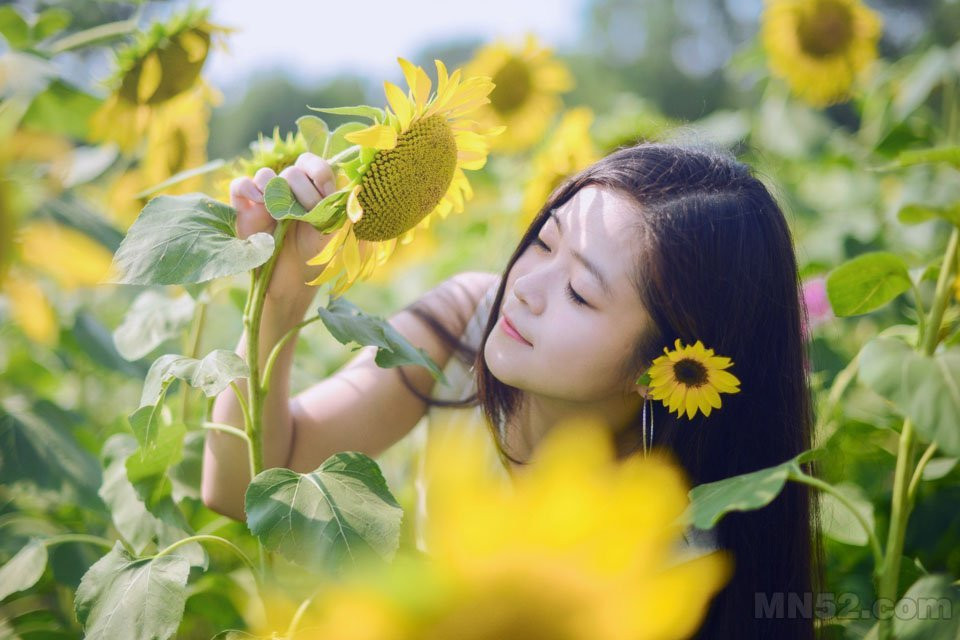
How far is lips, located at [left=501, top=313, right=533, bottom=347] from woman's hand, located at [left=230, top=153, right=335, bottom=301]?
154 mm

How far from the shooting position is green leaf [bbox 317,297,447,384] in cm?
60

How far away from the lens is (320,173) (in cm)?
60

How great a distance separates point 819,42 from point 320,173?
1.46 meters

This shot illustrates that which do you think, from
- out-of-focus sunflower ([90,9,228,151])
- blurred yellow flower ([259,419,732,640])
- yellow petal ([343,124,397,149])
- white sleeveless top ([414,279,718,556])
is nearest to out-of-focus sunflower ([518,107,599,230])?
white sleeveless top ([414,279,718,556])

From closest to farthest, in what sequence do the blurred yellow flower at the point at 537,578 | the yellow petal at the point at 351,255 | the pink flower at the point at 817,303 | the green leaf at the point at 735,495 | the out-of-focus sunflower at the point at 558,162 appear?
the blurred yellow flower at the point at 537,578
the green leaf at the point at 735,495
the yellow petal at the point at 351,255
the pink flower at the point at 817,303
the out-of-focus sunflower at the point at 558,162

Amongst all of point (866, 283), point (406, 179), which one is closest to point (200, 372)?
point (406, 179)

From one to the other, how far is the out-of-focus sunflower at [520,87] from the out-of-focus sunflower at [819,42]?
1.38 feet

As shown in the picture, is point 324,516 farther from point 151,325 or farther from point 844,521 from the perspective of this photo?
point 844,521

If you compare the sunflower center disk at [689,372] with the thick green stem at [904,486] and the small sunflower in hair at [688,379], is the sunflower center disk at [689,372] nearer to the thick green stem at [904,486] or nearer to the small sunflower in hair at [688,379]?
the small sunflower in hair at [688,379]

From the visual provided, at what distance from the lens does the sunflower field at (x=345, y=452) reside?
7.9 inches

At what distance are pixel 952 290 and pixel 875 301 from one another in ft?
0.30

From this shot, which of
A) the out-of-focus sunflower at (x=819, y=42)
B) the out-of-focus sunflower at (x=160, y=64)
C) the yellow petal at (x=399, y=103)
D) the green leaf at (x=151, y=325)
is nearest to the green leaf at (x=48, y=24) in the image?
the out-of-focus sunflower at (x=160, y=64)

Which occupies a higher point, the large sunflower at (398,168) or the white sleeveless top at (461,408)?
the large sunflower at (398,168)

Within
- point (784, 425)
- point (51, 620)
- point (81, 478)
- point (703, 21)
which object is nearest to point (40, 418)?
point (81, 478)
